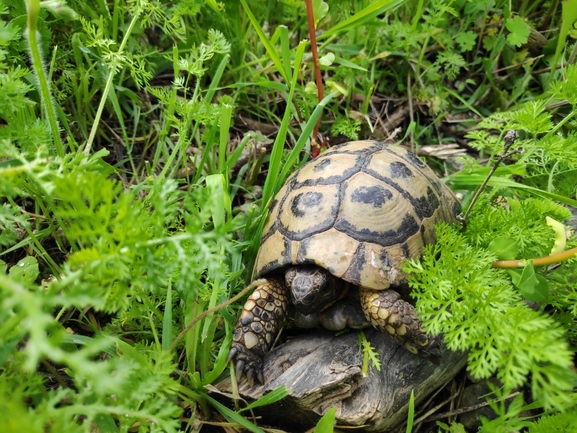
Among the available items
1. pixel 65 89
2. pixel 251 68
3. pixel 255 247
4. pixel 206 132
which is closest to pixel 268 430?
pixel 255 247

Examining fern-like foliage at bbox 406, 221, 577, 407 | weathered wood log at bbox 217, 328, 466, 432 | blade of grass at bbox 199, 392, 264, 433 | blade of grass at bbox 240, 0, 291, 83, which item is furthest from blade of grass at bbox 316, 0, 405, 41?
blade of grass at bbox 199, 392, 264, 433

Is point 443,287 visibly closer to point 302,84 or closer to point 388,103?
point 302,84

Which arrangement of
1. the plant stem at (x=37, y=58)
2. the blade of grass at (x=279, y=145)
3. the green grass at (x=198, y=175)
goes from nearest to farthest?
the green grass at (x=198, y=175)
the plant stem at (x=37, y=58)
the blade of grass at (x=279, y=145)

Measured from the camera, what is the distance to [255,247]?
6.79 feet

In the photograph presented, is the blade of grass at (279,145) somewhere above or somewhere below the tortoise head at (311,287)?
above

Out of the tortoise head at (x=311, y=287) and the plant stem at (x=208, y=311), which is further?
the tortoise head at (x=311, y=287)

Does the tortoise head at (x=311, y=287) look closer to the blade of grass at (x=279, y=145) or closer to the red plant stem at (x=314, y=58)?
the blade of grass at (x=279, y=145)

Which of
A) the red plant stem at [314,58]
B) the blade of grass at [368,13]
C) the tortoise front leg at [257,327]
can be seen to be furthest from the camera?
the blade of grass at [368,13]

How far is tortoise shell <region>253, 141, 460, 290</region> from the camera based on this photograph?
1.76m

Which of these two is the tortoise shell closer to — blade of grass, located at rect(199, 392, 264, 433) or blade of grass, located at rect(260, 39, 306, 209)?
blade of grass, located at rect(260, 39, 306, 209)

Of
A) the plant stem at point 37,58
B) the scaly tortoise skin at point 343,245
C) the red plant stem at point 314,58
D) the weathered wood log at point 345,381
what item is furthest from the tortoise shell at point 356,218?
the plant stem at point 37,58

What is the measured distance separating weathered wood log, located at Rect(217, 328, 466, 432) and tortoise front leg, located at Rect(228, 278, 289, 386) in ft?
0.16

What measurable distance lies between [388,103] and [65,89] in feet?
6.33

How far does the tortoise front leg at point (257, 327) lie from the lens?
5.51 feet
